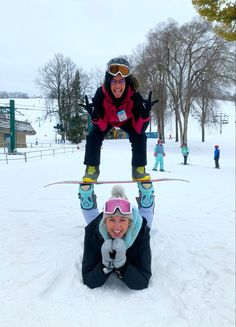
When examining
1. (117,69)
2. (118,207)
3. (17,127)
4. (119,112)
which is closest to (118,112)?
(119,112)

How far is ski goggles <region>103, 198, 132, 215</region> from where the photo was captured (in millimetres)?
3002

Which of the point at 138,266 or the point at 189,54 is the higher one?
the point at 189,54

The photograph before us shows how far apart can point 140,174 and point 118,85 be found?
4.26 ft

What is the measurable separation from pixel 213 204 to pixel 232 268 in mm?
3920

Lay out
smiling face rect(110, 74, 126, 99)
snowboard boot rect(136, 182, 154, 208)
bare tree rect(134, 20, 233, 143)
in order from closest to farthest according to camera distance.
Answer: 1. smiling face rect(110, 74, 126, 99)
2. snowboard boot rect(136, 182, 154, 208)
3. bare tree rect(134, 20, 233, 143)

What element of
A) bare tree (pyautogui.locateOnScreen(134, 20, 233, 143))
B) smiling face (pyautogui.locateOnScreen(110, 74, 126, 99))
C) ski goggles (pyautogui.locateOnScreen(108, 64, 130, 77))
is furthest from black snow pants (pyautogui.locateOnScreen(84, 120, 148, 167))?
bare tree (pyautogui.locateOnScreen(134, 20, 233, 143))

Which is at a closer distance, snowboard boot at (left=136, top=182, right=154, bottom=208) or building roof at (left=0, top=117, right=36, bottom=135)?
snowboard boot at (left=136, top=182, right=154, bottom=208)

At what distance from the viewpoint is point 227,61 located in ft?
92.7

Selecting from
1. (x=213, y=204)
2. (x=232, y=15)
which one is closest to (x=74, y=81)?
(x=232, y=15)

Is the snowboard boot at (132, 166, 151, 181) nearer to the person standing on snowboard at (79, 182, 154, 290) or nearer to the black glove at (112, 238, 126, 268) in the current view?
the person standing on snowboard at (79, 182, 154, 290)

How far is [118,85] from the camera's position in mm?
3686

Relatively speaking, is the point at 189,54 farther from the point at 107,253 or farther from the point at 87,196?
the point at 107,253

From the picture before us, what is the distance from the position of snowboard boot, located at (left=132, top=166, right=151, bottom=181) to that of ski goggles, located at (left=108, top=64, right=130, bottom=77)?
1.32m

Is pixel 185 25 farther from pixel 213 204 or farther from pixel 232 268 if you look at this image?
pixel 232 268
